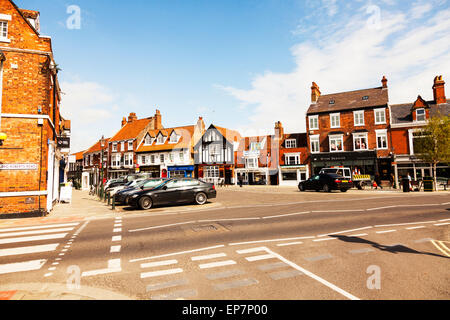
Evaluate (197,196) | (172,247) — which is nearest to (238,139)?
(197,196)

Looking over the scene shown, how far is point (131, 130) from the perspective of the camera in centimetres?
5269

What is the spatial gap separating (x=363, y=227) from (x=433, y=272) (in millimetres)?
4025

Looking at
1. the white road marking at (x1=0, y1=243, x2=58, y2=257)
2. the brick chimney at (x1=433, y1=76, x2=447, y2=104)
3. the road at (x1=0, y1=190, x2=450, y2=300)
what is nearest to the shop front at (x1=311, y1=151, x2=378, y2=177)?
the brick chimney at (x1=433, y1=76, x2=447, y2=104)

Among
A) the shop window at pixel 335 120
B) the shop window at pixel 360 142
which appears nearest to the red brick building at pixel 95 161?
the shop window at pixel 335 120

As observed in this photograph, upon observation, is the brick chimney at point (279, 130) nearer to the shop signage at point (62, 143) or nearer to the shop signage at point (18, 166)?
the shop signage at point (62, 143)

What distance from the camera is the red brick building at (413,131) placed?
101 ft

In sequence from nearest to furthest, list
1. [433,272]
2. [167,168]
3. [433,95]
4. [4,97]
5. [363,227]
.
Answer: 1. [433,272]
2. [363,227]
3. [4,97]
4. [433,95]
5. [167,168]

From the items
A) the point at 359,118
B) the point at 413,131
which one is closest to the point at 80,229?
the point at 359,118

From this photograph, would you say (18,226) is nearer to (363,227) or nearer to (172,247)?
(172,247)

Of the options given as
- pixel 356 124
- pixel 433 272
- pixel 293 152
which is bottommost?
pixel 433 272

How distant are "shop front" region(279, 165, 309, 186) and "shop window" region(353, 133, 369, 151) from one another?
23.9 feet

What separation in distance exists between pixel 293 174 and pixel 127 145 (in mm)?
31916

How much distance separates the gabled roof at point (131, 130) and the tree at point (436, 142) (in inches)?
1729
